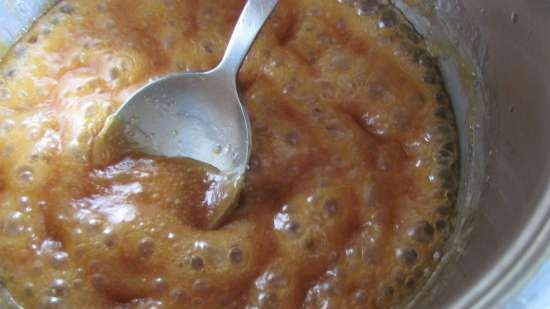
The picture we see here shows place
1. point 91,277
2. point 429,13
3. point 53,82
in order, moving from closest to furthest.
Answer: point 91,277, point 53,82, point 429,13

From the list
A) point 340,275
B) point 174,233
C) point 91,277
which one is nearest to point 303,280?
point 340,275

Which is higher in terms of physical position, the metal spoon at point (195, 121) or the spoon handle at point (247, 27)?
the spoon handle at point (247, 27)

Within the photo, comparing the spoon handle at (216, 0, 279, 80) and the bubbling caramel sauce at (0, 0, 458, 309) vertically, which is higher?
the spoon handle at (216, 0, 279, 80)

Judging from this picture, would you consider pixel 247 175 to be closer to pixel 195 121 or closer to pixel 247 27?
pixel 195 121

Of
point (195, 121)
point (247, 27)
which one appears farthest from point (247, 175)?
point (247, 27)

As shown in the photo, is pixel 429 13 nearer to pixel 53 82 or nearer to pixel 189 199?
pixel 189 199
